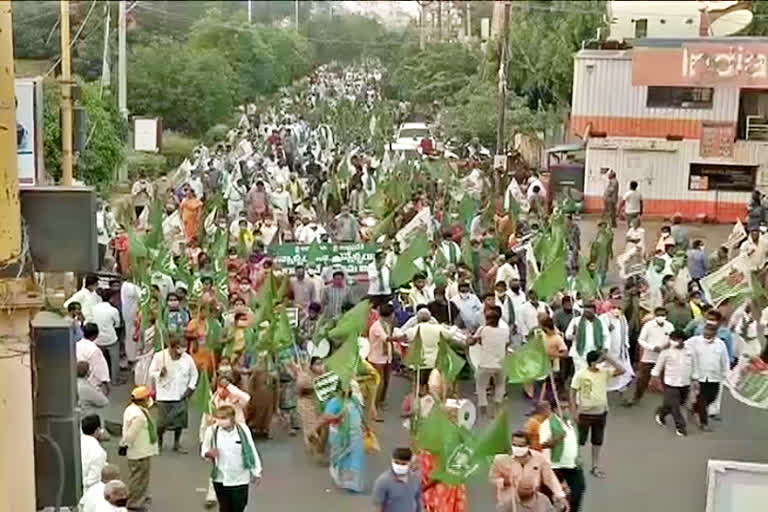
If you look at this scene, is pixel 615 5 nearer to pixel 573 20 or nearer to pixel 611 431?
pixel 573 20

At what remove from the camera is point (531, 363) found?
10.1 meters

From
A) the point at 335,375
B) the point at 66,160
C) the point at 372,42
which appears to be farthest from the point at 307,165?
the point at 66,160

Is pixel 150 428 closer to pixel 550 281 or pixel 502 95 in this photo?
pixel 550 281

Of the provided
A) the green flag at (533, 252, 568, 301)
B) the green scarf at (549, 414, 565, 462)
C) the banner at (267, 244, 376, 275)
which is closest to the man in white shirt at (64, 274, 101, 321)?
the banner at (267, 244, 376, 275)

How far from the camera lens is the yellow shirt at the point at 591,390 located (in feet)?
33.8

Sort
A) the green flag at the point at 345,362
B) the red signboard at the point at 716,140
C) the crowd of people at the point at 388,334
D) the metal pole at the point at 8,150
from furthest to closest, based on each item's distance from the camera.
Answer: the red signboard at the point at 716,140
the green flag at the point at 345,362
the crowd of people at the point at 388,334
the metal pole at the point at 8,150

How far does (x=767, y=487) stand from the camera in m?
6.91

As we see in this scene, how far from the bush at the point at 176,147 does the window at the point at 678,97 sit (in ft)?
28.6

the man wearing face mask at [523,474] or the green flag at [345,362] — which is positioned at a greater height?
the green flag at [345,362]

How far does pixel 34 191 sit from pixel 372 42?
2212cm

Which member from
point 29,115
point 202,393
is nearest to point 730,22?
point 202,393

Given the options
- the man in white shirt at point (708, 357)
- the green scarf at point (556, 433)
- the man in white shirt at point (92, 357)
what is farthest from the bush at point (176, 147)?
the green scarf at point (556, 433)

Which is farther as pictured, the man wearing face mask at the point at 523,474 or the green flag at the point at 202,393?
the green flag at the point at 202,393

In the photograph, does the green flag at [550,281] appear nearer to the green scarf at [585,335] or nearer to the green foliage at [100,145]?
the green scarf at [585,335]
